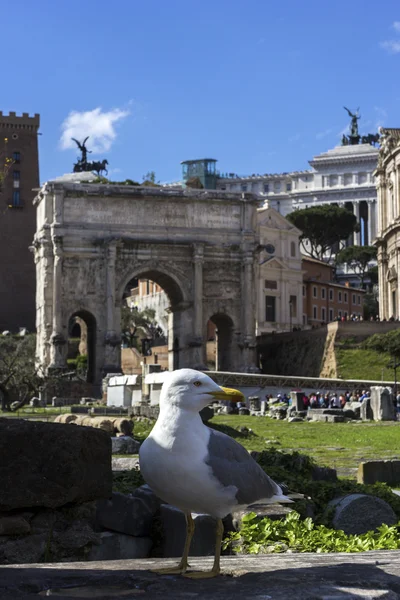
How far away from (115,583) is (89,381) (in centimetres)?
5706

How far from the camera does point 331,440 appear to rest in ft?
73.7

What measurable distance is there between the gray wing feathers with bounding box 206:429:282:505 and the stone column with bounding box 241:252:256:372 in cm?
5663

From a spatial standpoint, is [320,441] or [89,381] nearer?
[320,441]

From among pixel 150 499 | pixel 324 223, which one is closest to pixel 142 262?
pixel 324 223

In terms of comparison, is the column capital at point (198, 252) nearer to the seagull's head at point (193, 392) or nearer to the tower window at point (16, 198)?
the tower window at point (16, 198)

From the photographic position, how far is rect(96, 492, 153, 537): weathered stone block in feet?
23.0

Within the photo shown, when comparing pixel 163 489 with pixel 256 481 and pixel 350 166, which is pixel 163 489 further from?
pixel 350 166

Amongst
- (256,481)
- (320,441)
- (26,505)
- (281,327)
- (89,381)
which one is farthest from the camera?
(281,327)

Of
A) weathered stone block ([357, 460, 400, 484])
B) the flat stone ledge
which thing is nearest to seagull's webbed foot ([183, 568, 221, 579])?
the flat stone ledge

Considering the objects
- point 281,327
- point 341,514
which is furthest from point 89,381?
point 341,514

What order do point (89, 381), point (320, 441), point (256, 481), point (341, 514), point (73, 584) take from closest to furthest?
point (73, 584) → point (256, 481) → point (341, 514) → point (320, 441) → point (89, 381)

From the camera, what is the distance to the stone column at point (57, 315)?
60.1 m

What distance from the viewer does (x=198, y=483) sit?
17.7ft

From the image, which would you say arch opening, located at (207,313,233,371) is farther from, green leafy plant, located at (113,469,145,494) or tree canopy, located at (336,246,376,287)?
green leafy plant, located at (113,469,145,494)
